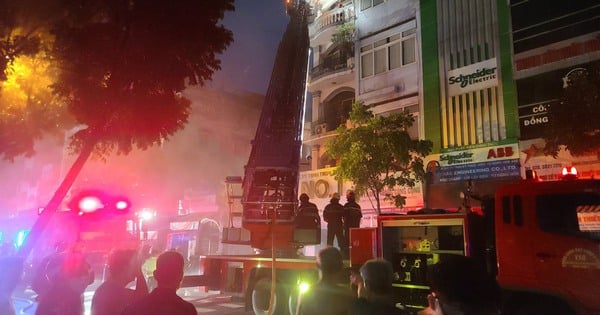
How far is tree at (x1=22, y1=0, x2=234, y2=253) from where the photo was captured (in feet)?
29.2

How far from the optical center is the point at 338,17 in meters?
22.1

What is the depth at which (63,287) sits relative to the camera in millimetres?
4258

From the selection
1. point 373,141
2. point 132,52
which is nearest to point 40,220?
point 132,52

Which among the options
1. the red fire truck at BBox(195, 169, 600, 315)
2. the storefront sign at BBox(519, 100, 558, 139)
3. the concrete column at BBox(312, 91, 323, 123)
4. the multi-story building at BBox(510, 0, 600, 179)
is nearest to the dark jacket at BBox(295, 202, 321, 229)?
the red fire truck at BBox(195, 169, 600, 315)

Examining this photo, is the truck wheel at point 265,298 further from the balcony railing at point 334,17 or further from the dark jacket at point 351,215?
the balcony railing at point 334,17

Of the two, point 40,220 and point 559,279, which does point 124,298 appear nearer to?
point 559,279

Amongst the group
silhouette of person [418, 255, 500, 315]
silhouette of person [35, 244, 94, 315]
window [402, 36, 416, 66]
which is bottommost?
silhouette of person [35, 244, 94, 315]

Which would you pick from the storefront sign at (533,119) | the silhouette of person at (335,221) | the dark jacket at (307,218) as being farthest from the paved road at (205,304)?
the storefront sign at (533,119)

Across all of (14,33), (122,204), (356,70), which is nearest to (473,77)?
(356,70)

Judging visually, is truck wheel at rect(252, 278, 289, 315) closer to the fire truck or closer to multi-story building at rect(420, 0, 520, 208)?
the fire truck

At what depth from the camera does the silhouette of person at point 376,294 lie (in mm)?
3127

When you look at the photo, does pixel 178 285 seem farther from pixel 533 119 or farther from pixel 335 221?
pixel 533 119

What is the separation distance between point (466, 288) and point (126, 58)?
8864mm

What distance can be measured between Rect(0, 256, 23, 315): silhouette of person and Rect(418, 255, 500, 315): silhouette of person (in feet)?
14.3
